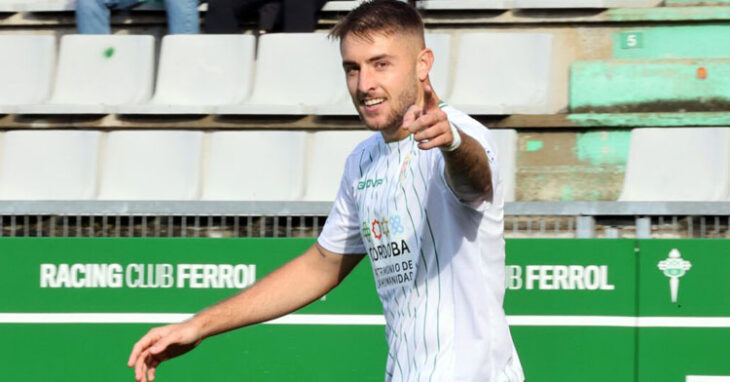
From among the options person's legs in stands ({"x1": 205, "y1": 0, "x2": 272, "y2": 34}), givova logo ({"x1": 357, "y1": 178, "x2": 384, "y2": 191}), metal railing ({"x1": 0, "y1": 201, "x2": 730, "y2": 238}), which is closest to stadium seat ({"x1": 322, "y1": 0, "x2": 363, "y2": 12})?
person's legs in stands ({"x1": 205, "y1": 0, "x2": 272, "y2": 34})

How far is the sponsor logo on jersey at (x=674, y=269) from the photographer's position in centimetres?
600

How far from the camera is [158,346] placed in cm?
323

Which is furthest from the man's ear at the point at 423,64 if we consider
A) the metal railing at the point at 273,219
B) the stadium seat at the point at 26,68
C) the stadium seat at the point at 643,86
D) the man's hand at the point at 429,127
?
the stadium seat at the point at 26,68

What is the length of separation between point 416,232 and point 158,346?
0.77 m

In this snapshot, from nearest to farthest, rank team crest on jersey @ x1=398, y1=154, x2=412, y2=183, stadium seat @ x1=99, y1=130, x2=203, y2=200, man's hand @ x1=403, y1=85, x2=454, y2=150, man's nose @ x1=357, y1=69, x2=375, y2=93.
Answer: man's hand @ x1=403, y1=85, x2=454, y2=150, man's nose @ x1=357, y1=69, x2=375, y2=93, team crest on jersey @ x1=398, y1=154, x2=412, y2=183, stadium seat @ x1=99, y1=130, x2=203, y2=200

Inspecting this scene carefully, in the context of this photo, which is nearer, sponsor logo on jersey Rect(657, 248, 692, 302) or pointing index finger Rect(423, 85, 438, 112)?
pointing index finger Rect(423, 85, 438, 112)

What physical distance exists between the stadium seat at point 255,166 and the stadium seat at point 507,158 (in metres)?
1.21

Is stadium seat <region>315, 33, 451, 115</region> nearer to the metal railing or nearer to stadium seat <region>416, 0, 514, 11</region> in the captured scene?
stadium seat <region>416, 0, 514, 11</region>

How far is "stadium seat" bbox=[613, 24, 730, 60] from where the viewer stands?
841cm

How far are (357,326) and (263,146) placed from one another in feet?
5.31

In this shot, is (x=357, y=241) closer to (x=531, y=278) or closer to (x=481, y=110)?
(x=531, y=278)

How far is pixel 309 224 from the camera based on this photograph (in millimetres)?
6316

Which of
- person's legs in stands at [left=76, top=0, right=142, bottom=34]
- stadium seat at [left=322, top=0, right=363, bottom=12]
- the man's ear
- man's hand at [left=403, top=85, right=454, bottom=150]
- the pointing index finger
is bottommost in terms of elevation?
man's hand at [left=403, top=85, right=454, bottom=150]

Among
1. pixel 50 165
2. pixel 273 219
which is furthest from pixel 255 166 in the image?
pixel 50 165
